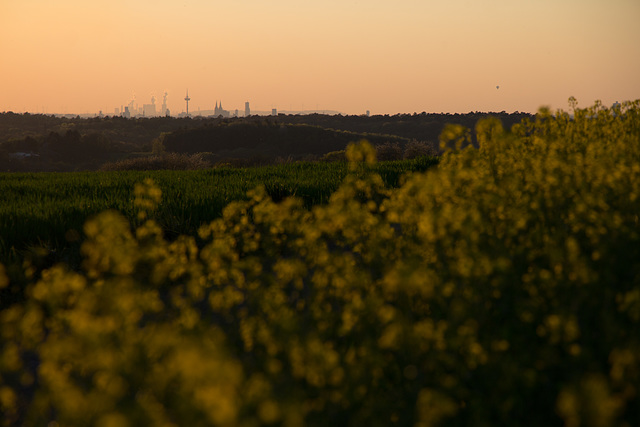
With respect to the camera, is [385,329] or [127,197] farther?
[127,197]

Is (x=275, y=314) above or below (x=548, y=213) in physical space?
below

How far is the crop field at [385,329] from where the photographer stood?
7.30ft

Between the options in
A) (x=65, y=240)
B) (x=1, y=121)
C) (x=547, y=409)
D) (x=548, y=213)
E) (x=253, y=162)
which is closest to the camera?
(x=547, y=409)

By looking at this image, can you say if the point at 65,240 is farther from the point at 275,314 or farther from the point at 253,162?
the point at 253,162

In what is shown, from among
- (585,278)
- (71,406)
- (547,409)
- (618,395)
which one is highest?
(585,278)

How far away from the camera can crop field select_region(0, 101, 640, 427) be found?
2225 mm

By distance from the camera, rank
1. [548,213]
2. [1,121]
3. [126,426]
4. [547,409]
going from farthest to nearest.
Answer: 1. [1,121]
2. [548,213]
3. [547,409]
4. [126,426]

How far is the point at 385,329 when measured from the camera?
119 inches

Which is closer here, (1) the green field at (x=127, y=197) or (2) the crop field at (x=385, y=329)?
(2) the crop field at (x=385, y=329)

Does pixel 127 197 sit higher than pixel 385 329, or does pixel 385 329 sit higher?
pixel 127 197

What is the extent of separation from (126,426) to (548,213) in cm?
411

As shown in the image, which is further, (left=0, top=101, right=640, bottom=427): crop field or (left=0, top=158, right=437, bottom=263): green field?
(left=0, top=158, right=437, bottom=263): green field

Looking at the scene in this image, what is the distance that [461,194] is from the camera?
17.2 ft

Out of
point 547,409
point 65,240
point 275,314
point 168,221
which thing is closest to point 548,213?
point 547,409
